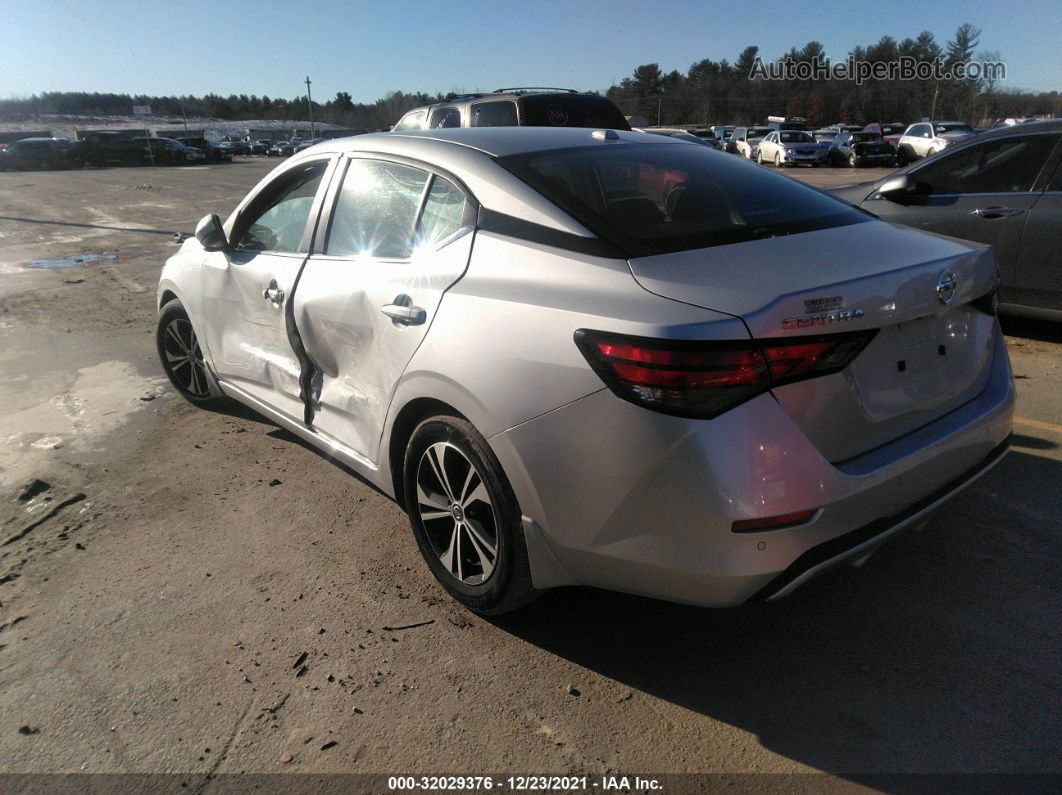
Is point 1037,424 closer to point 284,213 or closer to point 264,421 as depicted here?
point 284,213

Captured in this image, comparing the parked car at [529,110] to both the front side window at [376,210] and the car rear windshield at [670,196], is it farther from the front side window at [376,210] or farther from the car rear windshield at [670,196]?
the car rear windshield at [670,196]

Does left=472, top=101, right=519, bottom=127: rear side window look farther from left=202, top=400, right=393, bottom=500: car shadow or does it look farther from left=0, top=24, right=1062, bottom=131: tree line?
left=0, top=24, right=1062, bottom=131: tree line

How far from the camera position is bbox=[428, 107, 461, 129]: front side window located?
1061 cm

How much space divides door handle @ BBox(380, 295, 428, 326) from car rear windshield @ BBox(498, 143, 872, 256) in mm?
603

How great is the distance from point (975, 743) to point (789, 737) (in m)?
0.50

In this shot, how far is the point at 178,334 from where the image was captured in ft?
16.8

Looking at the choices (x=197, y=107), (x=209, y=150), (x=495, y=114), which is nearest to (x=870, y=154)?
(x=495, y=114)

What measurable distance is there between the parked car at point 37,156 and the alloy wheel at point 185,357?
4805 cm

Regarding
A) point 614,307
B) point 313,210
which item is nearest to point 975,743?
point 614,307

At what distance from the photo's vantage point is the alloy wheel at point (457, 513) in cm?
272

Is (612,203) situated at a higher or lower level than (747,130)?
lower

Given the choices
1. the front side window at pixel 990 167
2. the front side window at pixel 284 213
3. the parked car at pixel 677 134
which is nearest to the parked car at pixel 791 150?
the parked car at pixel 677 134

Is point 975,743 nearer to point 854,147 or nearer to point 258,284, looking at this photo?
point 258,284

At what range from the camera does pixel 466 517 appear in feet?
9.15
